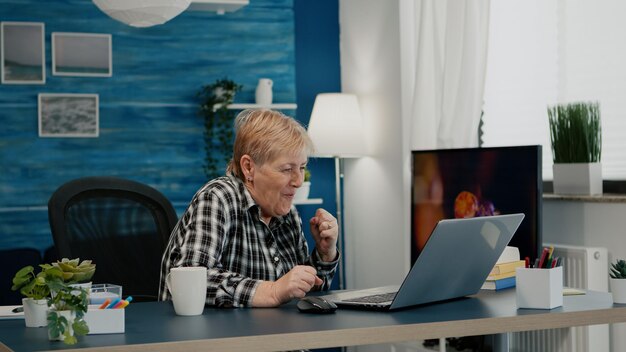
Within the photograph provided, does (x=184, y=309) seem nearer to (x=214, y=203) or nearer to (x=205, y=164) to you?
(x=214, y=203)

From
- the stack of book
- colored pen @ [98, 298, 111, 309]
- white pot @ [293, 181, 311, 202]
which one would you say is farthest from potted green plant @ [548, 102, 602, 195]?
colored pen @ [98, 298, 111, 309]

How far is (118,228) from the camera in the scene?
2764 millimetres

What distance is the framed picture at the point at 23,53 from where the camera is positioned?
4.62 m

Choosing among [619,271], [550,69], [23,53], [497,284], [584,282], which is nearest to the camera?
[619,271]

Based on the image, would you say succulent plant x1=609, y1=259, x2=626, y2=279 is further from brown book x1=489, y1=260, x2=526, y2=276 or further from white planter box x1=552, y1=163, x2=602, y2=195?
white planter box x1=552, y1=163, x2=602, y2=195

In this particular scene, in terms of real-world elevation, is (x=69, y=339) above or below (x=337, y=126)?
below

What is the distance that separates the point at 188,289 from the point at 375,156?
9.69 feet

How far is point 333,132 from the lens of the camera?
4.67m

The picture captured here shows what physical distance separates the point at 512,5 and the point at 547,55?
34 centimetres

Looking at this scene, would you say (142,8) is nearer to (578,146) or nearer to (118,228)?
Result: (118,228)

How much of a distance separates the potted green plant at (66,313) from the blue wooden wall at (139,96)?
120 inches

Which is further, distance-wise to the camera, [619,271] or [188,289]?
[619,271]

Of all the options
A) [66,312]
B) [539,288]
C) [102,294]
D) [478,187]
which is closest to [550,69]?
[478,187]

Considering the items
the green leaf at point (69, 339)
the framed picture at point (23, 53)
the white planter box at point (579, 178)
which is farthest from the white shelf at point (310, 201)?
the green leaf at point (69, 339)
